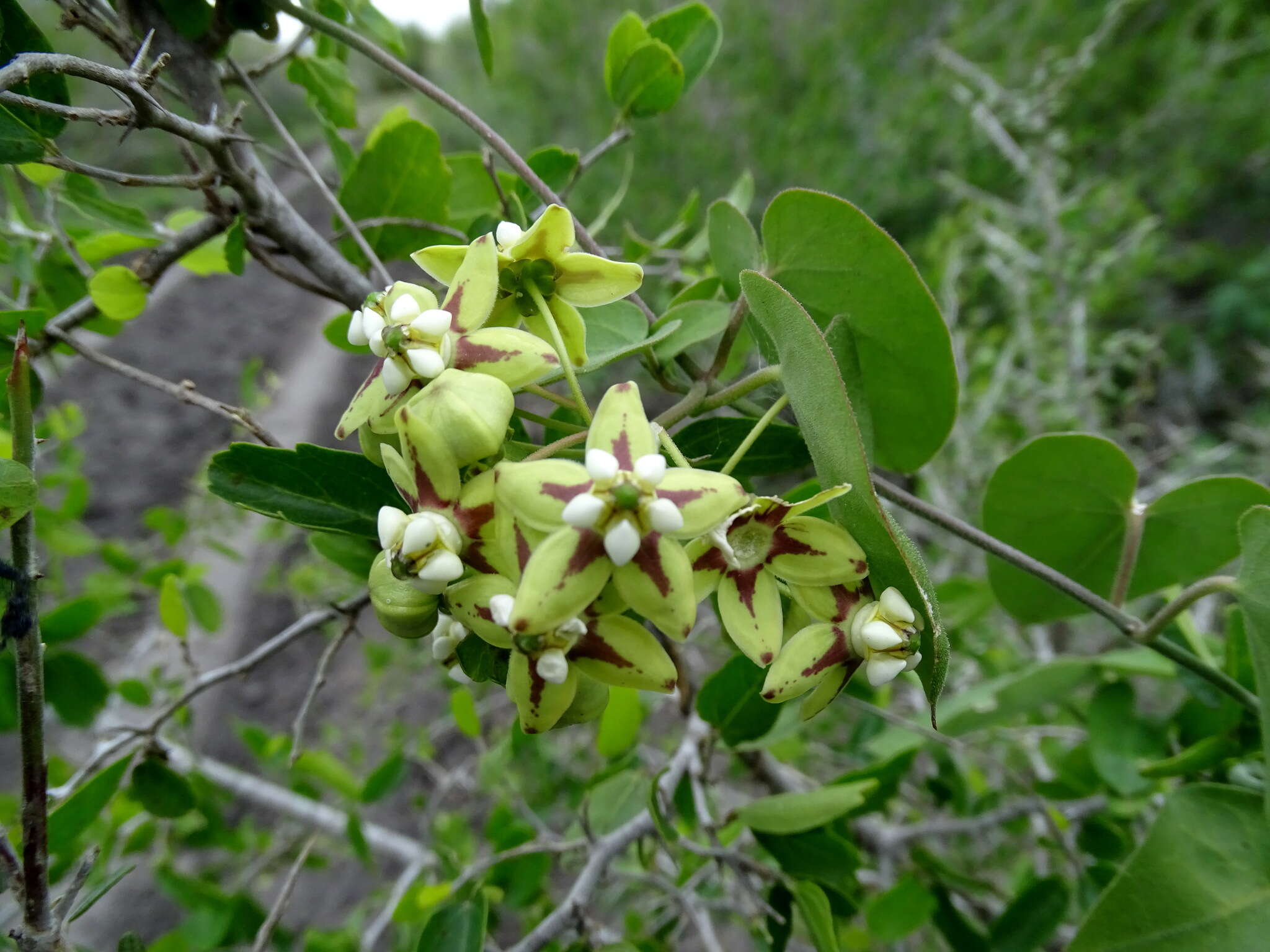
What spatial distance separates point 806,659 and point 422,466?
0.60ft

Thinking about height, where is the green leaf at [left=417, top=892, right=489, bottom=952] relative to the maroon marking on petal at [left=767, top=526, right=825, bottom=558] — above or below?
below

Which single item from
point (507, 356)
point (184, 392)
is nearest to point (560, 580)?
point (507, 356)

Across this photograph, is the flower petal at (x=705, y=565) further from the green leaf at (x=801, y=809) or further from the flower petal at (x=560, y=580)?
the green leaf at (x=801, y=809)

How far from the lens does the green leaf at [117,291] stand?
51 cm

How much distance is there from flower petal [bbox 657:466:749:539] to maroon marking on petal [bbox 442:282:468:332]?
134mm

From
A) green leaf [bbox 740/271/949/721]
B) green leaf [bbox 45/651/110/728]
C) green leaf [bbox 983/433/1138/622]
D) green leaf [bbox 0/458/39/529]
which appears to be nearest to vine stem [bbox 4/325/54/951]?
green leaf [bbox 0/458/39/529]

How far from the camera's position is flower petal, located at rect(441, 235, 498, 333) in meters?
0.33

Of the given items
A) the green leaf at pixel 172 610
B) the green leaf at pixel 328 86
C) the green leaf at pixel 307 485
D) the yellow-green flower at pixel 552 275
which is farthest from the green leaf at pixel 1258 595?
the green leaf at pixel 172 610

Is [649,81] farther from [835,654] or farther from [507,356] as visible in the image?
[835,654]

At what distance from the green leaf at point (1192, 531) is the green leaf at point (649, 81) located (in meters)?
0.51

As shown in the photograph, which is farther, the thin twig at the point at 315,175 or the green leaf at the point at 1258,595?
the thin twig at the point at 315,175

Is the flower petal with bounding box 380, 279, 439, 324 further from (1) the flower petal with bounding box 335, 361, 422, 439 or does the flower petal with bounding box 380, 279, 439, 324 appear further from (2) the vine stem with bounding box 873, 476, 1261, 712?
(2) the vine stem with bounding box 873, 476, 1261, 712

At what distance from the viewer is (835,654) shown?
0.31 metres

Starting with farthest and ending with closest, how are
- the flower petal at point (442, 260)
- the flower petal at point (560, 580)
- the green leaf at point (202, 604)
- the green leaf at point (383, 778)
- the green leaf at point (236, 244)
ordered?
the green leaf at point (202, 604) → the green leaf at point (383, 778) → the green leaf at point (236, 244) → the flower petal at point (442, 260) → the flower petal at point (560, 580)
